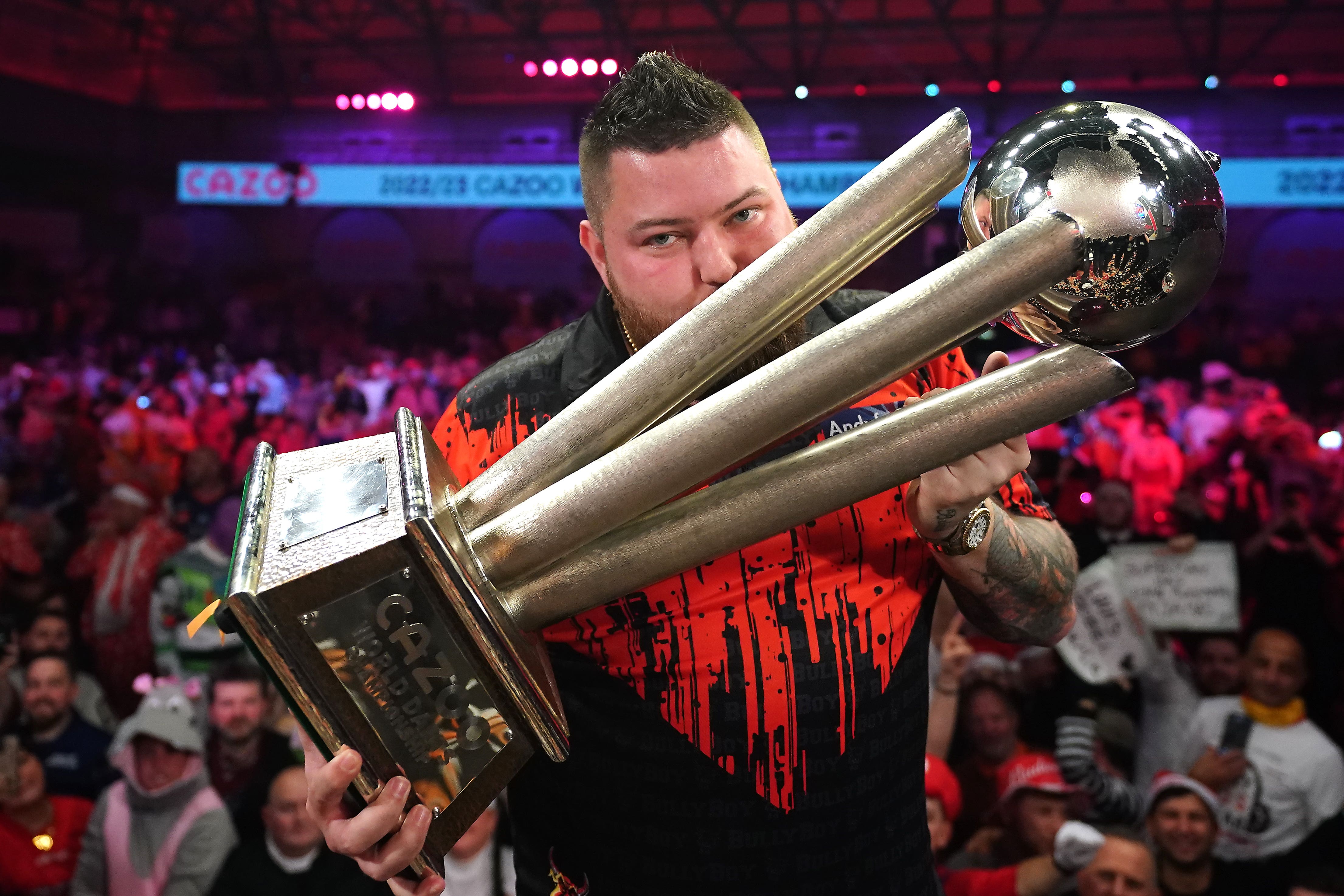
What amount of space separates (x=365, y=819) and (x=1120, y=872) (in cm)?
293

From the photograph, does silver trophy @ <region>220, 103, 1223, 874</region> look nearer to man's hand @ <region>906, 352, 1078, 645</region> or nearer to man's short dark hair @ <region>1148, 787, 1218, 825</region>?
man's hand @ <region>906, 352, 1078, 645</region>

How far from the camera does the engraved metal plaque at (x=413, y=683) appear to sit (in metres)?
0.85

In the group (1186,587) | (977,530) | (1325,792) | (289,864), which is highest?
(977,530)

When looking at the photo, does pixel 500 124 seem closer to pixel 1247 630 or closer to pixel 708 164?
pixel 1247 630

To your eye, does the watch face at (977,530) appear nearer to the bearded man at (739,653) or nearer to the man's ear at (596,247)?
the bearded man at (739,653)

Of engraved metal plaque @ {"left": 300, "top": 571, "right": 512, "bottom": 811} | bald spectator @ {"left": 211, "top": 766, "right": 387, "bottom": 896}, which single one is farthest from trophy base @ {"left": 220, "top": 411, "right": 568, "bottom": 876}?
bald spectator @ {"left": 211, "top": 766, "right": 387, "bottom": 896}

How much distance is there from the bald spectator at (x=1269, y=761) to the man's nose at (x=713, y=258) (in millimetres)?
3282

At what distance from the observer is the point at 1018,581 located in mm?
1262

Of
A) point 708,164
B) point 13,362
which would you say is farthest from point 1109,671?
point 13,362

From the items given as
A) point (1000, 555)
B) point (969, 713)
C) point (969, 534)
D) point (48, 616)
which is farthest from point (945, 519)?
point (48, 616)

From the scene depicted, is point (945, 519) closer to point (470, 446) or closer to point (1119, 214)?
point (1119, 214)

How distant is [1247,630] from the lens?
164 inches

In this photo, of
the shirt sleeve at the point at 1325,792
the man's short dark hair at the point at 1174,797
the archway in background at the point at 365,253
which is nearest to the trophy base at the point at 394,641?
the man's short dark hair at the point at 1174,797

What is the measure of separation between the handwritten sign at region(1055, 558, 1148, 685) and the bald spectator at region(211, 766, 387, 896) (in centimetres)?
256
